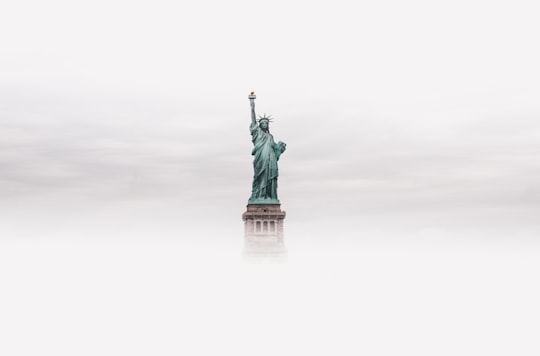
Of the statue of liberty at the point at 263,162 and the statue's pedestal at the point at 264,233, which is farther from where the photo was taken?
the statue of liberty at the point at 263,162

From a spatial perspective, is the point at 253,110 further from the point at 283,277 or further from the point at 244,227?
the point at 283,277

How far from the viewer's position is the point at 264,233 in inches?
2512

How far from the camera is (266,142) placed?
213ft

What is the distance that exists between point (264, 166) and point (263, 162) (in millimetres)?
346

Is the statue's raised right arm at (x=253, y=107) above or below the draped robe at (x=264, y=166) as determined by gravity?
above

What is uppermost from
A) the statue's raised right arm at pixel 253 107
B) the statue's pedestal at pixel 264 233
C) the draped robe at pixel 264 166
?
the statue's raised right arm at pixel 253 107

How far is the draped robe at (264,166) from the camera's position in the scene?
212ft

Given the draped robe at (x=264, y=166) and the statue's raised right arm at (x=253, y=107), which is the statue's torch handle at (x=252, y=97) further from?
the draped robe at (x=264, y=166)

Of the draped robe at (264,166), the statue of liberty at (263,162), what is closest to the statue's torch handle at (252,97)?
the statue of liberty at (263,162)

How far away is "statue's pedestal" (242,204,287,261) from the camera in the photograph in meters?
63.4

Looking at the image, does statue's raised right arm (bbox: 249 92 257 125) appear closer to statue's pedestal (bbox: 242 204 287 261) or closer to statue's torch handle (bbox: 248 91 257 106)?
statue's torch handle (bbox: 248 91 257 106)

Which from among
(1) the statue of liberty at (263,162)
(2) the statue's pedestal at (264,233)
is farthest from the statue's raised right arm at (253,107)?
(2) the statue's pedestal at (264,233)

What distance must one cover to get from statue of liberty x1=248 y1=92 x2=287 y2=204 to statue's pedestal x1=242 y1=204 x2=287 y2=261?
2.91 ft

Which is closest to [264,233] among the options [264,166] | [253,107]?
[264,166]
